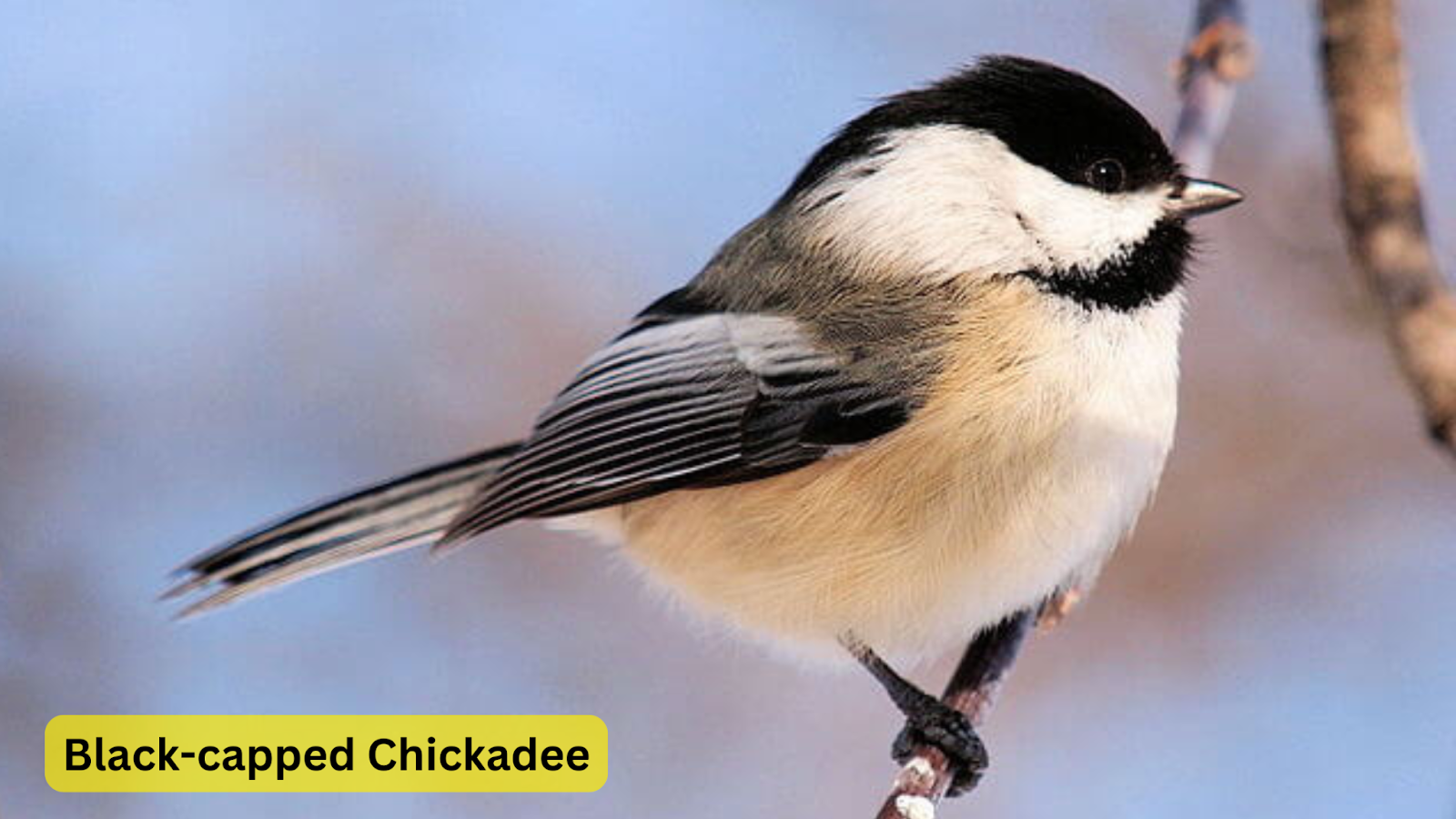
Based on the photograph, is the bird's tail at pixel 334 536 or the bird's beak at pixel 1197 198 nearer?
the bird's beak at pixel 1197 198

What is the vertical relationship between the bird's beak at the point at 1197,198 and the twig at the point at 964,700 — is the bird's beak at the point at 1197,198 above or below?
above

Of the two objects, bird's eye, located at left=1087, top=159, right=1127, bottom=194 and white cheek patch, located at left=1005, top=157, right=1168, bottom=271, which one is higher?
bird's eye, located at left=1087, top=159, right=1127, bottom=194

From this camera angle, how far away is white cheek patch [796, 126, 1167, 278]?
1864 millimetres

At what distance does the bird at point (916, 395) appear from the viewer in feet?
5.88

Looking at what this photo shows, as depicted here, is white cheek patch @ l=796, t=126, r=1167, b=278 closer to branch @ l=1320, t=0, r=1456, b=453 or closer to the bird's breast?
the bird's breast

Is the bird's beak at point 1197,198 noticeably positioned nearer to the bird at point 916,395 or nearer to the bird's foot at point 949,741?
the bird at point 916,395

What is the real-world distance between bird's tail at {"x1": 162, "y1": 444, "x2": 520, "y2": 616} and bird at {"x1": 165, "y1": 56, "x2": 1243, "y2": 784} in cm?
16

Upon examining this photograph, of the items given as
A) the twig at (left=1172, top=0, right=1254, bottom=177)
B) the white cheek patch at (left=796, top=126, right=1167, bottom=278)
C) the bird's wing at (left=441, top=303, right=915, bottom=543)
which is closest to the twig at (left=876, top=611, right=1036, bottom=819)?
the bird's wing at (left=441, top=303, right=915, bottom=543)

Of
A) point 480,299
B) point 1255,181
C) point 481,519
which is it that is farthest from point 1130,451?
point 480,299

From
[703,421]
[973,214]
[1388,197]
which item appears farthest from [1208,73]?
[1388,197]

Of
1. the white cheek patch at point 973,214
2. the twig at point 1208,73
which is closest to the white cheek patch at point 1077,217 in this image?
the white cheek patch at point 973,214

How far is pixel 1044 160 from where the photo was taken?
1.89m

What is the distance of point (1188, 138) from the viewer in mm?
2033

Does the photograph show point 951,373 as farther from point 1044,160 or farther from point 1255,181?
point 1255,181
